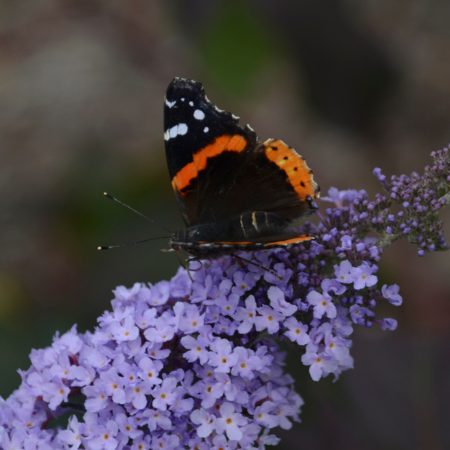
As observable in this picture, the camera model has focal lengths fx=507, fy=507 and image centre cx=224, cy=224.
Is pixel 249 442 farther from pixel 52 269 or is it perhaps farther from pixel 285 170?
pixel 52 269

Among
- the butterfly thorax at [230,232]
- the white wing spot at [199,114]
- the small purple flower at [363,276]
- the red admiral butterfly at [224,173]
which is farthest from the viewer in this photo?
the white wing spot at [199,114]

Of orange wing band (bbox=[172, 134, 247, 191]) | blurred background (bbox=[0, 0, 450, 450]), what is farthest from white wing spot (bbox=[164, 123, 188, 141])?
blurred background (bbox=[0, 0, 450, 450])

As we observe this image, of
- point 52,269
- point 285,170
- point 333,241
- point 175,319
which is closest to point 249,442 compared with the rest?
point 175,319

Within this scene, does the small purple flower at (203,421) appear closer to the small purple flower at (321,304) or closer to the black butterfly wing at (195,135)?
the small purple flower at (321,304)

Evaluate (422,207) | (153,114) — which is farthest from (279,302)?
(153,114)

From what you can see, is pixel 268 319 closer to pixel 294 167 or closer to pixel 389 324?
pixel 389 324

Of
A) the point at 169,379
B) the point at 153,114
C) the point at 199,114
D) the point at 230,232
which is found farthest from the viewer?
the point at 153,114

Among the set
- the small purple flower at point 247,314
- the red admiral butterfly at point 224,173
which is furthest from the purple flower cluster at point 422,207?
the small purple flower at point 247,314
